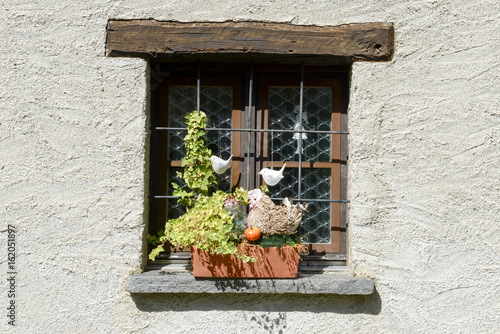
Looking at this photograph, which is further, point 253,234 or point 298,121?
point 298,121

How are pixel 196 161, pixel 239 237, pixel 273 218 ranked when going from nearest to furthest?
pixel 273 218 < pixel 239 237 < pixel 196 161

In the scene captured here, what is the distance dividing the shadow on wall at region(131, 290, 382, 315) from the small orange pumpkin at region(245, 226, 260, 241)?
0.35 m

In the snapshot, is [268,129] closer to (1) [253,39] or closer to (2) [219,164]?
(2) [219,164]

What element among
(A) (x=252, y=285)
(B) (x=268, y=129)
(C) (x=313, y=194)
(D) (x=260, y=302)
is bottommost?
(D) (x=260, y=302)

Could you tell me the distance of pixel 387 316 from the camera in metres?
2.58

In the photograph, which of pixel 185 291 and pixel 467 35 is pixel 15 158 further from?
pixel 467 35

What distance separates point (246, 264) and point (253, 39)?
126 cm

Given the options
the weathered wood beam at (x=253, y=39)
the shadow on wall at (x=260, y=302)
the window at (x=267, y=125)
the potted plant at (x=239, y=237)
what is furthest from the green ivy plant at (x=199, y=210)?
the weathered wood beam at (x=253, y=39)

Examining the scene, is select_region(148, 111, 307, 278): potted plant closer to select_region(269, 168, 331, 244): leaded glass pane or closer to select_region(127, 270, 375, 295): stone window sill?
select_region(127, 270, 375, 295): stone window sill

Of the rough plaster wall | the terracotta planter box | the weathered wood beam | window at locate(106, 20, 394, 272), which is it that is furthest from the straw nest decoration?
the weathered wood beam

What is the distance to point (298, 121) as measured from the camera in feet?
9.37

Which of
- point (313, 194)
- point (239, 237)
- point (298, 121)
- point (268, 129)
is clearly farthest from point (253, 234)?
point (298, 121)

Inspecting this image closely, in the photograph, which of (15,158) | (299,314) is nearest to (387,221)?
(299,314)

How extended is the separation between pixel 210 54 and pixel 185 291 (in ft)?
4.40
